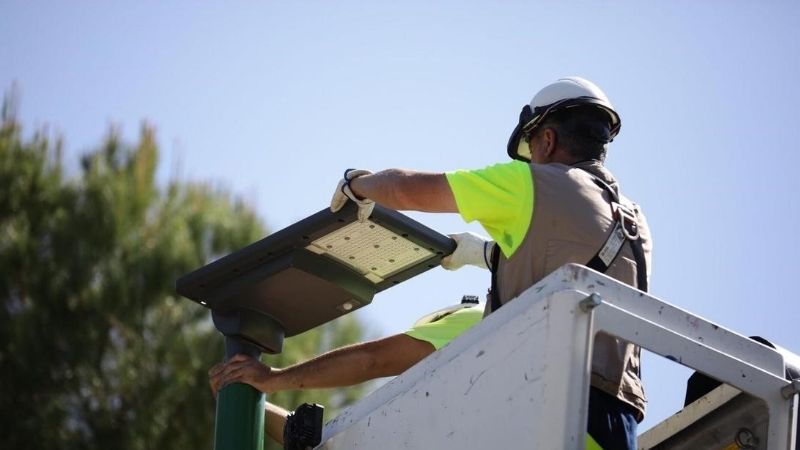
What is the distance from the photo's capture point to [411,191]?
379 cm

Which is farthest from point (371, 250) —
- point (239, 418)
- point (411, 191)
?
point (239, 418)

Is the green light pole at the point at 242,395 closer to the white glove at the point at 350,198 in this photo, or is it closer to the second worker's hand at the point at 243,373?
the second worker's hand at the point at 243,373

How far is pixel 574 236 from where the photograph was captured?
3.47m

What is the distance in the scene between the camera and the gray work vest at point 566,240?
345cm

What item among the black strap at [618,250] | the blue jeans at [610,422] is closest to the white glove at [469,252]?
the black strap at [618,250]

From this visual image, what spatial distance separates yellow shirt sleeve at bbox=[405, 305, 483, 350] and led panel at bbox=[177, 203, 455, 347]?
8.8 inches

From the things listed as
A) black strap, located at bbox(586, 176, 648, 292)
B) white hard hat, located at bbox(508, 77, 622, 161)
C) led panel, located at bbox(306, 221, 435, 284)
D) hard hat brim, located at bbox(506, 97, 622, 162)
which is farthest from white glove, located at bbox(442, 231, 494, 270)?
black strap, located at bbox(586, 176, 648, 292)

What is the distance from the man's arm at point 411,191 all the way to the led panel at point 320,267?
15 centimetres

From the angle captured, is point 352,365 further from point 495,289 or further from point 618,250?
point 618,250

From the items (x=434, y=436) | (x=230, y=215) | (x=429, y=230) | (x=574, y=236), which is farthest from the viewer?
(x=230, y=215)

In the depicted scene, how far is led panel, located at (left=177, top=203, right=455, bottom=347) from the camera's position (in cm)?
417

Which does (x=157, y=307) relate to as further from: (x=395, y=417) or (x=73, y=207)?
(x=395, y=417)

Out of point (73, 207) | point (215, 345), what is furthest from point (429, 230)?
point (73, 207)

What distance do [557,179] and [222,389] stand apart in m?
1.48
